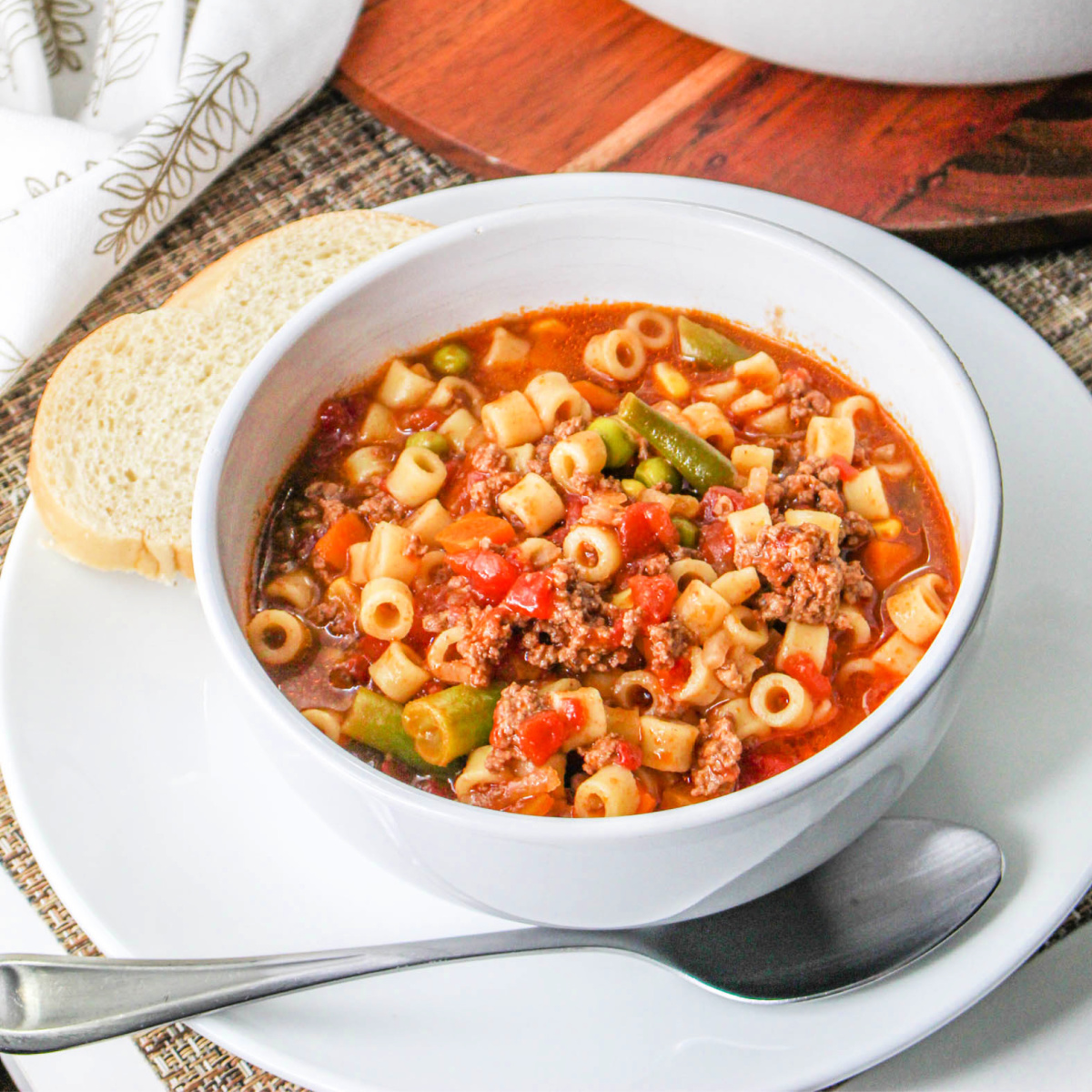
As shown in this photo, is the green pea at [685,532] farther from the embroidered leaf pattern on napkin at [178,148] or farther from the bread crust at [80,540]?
the embroidered leaf pattern on napkin at [178,148]

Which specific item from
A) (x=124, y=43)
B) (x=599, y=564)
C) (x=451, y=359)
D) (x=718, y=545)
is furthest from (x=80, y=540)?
(x=124, y=43)

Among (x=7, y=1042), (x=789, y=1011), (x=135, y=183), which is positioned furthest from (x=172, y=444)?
(x=789, y=1011)

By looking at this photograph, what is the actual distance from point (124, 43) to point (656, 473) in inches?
105

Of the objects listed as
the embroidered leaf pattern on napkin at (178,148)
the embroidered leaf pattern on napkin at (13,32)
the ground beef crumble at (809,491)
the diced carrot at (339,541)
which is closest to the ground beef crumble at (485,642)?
the diced carrot at (339,541)

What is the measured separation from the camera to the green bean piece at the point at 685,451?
2848 millimetres

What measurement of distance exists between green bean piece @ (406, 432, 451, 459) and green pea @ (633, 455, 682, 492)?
0.46 metres

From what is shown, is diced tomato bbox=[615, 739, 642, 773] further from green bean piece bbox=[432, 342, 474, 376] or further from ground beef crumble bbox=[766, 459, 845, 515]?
green bean piece bbox=[432, 342, 474, 376]

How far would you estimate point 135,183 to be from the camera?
3857 millimetres

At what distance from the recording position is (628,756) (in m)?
2.35

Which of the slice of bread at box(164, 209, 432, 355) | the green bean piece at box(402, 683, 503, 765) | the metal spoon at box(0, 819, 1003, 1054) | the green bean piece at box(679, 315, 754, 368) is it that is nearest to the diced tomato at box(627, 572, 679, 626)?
the green bean piece at box(402, 683, 503, 765)

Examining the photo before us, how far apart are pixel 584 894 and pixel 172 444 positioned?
1.77 meters

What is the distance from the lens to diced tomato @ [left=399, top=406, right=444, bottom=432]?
305 centimetres

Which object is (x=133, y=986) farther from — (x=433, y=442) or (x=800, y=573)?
(x=800, y=573)

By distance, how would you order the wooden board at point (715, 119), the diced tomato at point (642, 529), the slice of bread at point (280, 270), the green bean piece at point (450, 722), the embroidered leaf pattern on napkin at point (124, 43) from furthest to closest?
the embroidered leaf pattern on napkin at point (124, 43), the wooden board at point (715, 119), the slice of bread at point (280, 270), the diced tomato at point (642, 529), the green bean piece at point (450, 722)
